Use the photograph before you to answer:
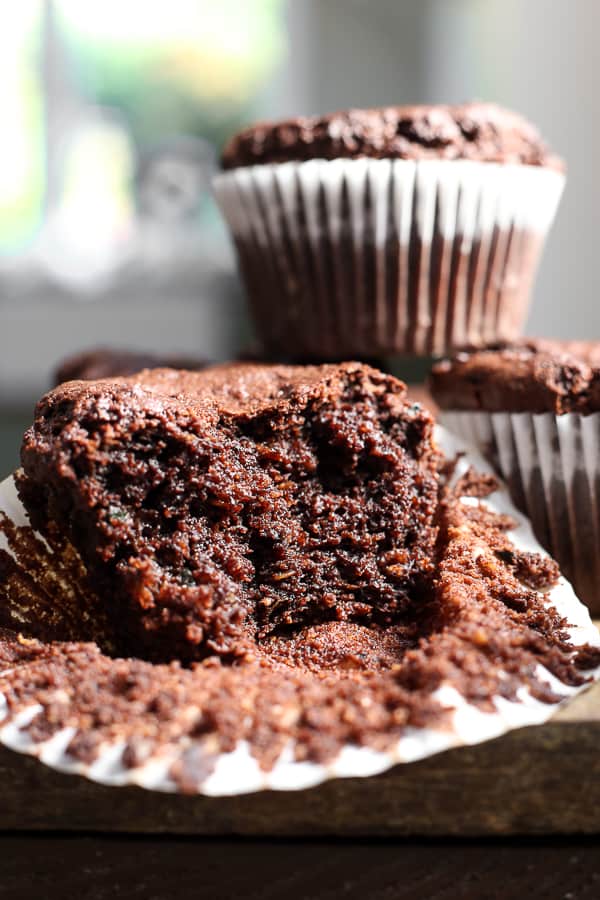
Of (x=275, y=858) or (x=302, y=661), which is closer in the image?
(x=275, y=858)

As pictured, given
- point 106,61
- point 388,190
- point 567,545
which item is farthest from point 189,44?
point 567,545

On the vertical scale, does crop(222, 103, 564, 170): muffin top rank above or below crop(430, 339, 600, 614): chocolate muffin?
above

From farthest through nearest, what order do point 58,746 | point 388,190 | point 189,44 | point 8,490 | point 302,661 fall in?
point 189,44 < point 388,190 < point 8,490 < point 302,661 < point 58,746

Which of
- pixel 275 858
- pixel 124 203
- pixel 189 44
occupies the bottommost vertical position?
pixel 124 203

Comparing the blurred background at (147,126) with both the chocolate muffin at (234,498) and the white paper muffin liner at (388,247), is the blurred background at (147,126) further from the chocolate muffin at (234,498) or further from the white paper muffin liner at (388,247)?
the chocolate muffin at (234,498)

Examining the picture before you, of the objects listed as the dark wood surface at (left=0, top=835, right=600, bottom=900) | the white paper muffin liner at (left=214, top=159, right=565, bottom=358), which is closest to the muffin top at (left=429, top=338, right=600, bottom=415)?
the white paper muffin liner at (left=214, top=159, right=565, bottom=358)

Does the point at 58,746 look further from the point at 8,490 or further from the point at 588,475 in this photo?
the point at 588,475

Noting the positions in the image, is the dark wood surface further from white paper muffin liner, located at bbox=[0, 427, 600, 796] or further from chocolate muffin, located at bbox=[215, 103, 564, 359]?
chocolate muffin, located at bbox=[215, 103, 564, 359]
